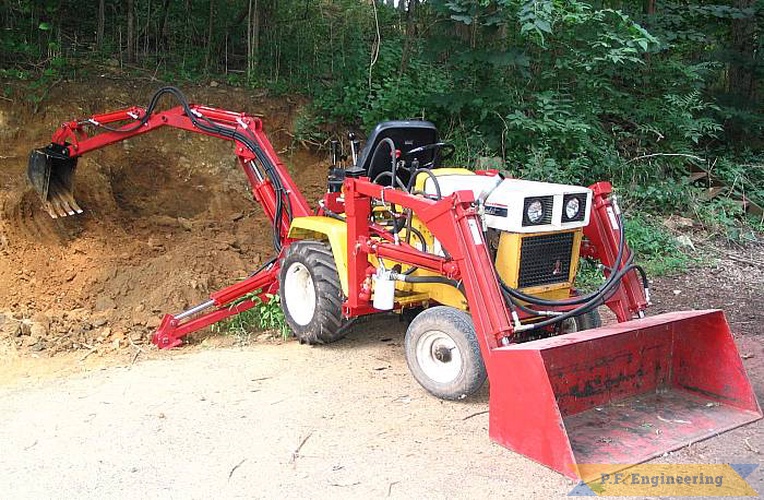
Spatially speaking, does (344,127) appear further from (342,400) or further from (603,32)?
(342,400)

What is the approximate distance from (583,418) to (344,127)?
6210 mm

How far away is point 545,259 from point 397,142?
1.52 meters

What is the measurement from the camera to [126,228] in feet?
26.9

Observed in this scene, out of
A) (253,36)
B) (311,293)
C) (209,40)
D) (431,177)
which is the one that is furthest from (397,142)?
(209,40)

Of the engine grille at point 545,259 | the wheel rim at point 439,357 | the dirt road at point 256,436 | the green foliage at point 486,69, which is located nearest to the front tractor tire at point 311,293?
the dirt road at point 256,436

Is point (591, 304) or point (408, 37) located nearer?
point (591, 304)

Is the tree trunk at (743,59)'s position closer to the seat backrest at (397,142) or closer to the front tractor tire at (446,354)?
the seat backrest at (397,142)

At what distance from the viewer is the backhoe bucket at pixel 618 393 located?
3.86 meters

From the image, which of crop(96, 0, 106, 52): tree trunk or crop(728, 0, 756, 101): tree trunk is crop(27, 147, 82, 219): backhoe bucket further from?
crop(728, 0, 756, 101): tree trunk

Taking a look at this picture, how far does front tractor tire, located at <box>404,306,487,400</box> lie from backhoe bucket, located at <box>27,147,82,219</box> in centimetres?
430

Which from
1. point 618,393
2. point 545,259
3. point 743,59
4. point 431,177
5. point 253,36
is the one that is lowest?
point 618,393

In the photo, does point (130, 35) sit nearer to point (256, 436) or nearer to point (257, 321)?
point (257, 321)

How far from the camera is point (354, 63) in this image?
9945 millimetres

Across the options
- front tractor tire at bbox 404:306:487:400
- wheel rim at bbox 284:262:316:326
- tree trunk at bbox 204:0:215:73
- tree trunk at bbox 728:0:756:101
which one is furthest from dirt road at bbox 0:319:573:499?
tree trunk at bbox 728:0:756:101
